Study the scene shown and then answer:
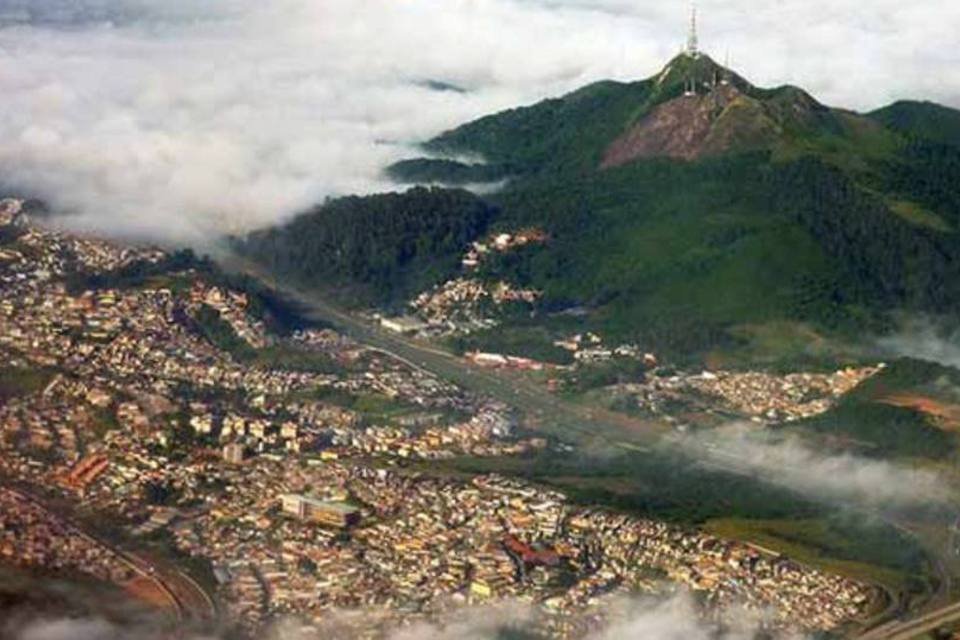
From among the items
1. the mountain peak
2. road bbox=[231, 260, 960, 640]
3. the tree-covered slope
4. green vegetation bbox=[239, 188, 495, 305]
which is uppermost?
the mountain peak

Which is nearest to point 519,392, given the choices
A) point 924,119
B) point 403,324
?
point 403,324

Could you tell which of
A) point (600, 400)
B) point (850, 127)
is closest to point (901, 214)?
point (850, 127)

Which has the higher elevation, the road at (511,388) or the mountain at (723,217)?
the mountain at (723,217)

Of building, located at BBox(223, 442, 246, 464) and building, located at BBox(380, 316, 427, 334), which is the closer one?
building, located at BBox(223, 442, 246, 464)

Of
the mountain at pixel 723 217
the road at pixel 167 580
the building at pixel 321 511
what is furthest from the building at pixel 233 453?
the mountain at pixel 723 217

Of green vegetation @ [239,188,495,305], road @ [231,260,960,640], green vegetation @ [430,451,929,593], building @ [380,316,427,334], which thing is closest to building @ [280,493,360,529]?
green vegetation @ [430,451,929,593]

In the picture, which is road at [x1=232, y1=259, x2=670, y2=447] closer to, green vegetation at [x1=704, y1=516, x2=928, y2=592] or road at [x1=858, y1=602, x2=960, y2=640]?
green vegetation at [x1=704, y1=516, x2=928, y2=592]

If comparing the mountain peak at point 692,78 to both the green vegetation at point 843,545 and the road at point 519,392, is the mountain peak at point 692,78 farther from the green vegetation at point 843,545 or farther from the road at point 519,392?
the green vegetation at point 843,545
